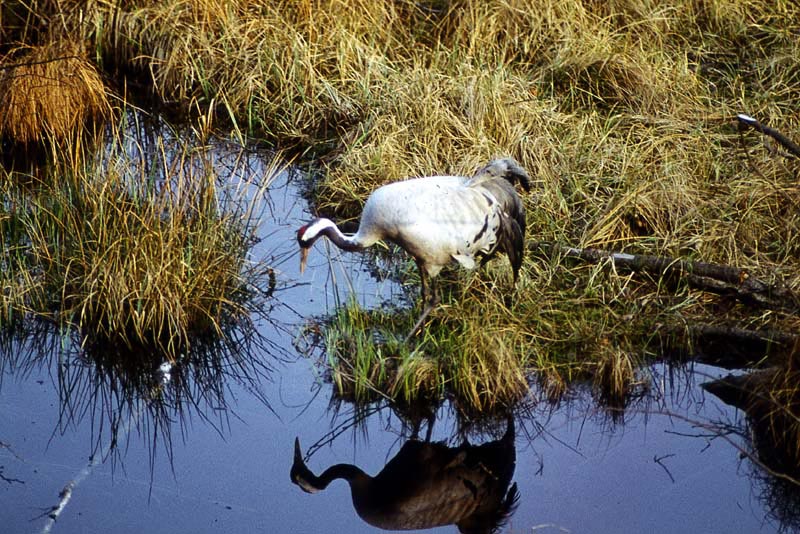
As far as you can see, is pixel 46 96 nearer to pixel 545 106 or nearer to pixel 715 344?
pixel 545 106

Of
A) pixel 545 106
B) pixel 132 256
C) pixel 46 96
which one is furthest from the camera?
pixel 545 106

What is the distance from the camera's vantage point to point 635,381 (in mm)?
4336

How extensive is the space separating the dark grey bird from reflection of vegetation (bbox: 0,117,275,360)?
0.38 m

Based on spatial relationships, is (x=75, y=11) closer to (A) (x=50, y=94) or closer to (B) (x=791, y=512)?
(A) (x=50, y=94)

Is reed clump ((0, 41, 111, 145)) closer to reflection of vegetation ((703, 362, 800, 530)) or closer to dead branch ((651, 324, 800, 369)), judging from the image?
dead branch ((651, 324, 800, 369))

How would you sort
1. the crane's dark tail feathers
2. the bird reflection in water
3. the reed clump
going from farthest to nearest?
the reed clump, the crane's dark tail feathers, the bird reflection in water

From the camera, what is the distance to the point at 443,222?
4387mm

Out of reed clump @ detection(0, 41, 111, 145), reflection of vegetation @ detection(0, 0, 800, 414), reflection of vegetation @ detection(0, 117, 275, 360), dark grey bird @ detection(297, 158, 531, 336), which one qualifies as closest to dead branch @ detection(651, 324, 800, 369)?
reflection of vegetation @ detection(0, 0, 800, 414)

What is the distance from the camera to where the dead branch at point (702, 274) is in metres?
4.54

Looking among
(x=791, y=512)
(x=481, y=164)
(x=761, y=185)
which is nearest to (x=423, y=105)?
(x=481, y=164)

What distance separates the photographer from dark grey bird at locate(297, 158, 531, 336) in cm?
437

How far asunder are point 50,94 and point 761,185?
374 cm

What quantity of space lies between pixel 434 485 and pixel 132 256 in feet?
5.10

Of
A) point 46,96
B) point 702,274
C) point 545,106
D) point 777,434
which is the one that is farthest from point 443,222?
point 46,96
